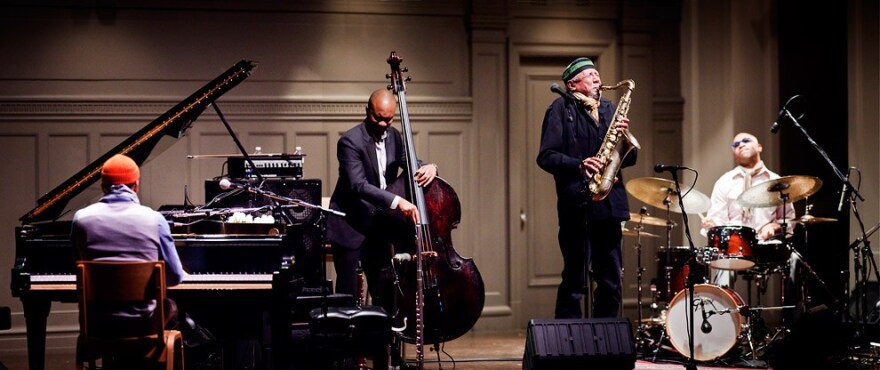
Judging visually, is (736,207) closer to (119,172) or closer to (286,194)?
(286,194)

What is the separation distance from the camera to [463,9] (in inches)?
327

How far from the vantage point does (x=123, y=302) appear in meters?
4.37

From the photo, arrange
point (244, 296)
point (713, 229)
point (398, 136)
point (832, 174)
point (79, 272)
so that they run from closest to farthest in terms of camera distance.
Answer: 1. point (79, 272)
2. point (244, 296)
3. point (398, 136)
4. point (713, 229)
5. point (832, 174)

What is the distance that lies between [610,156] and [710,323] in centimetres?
→ 166

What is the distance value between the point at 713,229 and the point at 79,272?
13.6ft

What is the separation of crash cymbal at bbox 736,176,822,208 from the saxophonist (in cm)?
152

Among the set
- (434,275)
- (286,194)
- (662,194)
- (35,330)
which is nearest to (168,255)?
(35,330)

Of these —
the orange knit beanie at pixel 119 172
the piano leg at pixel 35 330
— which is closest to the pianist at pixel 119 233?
the orange knit beanie at pixel 119 172

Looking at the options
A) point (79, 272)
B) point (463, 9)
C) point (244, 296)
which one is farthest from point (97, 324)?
point (463, 9)

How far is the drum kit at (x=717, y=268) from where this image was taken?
6.37 m

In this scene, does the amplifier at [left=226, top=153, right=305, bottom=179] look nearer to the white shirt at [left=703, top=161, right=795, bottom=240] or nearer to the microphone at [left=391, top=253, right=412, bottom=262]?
the microphone at [left=391, top=253, right=412, bottom=262]

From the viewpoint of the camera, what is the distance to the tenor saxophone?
5289 millimetres

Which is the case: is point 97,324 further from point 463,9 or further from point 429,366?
point 463,9

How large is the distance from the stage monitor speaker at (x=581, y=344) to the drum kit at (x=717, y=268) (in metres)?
1.17
